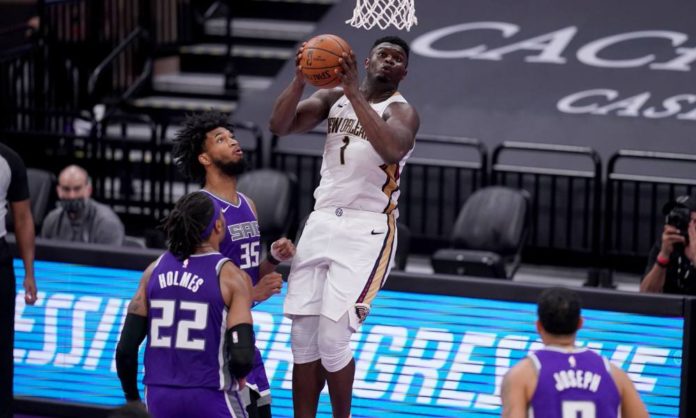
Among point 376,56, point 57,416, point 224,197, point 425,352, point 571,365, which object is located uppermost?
point 376,56

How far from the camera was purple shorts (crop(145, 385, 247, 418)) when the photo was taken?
5.89 metres

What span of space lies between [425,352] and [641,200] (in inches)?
168

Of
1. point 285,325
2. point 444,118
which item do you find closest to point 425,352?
point 285,325

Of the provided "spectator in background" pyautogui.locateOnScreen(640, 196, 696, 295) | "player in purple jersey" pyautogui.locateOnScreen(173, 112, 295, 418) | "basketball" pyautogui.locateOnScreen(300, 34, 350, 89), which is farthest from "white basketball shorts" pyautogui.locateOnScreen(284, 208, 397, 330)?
"spectator in background" pyautogui.locateOnScreen(640, 196, 696, 295)

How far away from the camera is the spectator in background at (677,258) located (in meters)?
8.36

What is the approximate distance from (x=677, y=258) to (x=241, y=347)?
368 centimetres

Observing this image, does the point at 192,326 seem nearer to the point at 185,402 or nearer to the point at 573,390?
the point at 185,402

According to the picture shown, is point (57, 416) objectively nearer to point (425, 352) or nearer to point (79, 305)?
point (79, 305)

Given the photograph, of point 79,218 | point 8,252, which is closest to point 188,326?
point 8,252

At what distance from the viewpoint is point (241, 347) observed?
5.88 meters

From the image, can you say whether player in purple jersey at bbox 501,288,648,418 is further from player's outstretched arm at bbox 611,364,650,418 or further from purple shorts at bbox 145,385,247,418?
purple shorts at bbox 145,385,247,418

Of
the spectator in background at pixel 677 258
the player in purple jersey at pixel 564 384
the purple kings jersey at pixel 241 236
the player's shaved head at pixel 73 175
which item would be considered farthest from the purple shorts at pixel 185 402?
the player's shaved head at pixel 73 175

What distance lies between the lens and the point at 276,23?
54.3ft

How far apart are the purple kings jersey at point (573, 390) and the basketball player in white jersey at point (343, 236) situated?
65.0 inches
